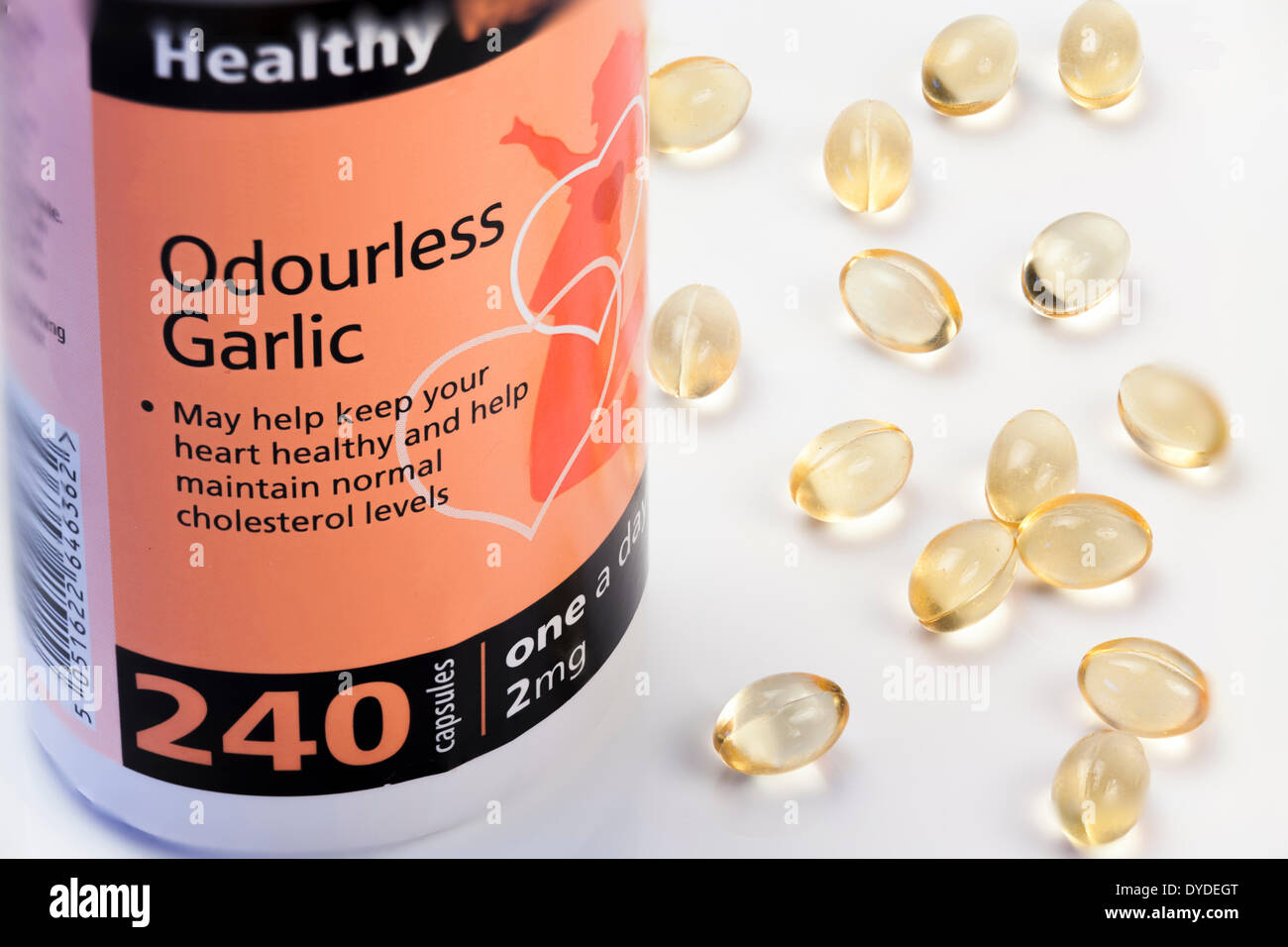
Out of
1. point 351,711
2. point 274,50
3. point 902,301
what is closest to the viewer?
point 274,50

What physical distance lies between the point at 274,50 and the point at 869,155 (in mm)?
402

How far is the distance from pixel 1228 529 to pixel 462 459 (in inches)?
13.4

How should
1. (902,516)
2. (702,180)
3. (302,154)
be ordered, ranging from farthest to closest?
1. (702,180)
2. (902,516)
3. (302,154)

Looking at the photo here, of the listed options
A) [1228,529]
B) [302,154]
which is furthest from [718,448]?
[302,154]

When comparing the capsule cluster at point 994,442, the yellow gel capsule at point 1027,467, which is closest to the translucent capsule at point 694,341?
the capsule cluster at point 994,442

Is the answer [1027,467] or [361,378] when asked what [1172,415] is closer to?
[1027,467]

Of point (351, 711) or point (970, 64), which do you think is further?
point (970, 64)

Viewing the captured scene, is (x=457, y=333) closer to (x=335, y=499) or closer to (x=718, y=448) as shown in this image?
(x=335, y=499)

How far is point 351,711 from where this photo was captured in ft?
1.97

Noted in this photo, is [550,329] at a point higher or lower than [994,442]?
higher

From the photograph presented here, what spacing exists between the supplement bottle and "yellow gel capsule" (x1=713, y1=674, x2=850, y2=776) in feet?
0.17

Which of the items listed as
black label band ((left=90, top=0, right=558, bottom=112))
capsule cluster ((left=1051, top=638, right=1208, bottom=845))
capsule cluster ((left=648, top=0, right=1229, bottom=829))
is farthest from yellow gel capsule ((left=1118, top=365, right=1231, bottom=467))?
black label band ((left=90, top=0, right=558, bottom=112))

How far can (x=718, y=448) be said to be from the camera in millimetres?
808

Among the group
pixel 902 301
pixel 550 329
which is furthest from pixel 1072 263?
pixel 550 329
